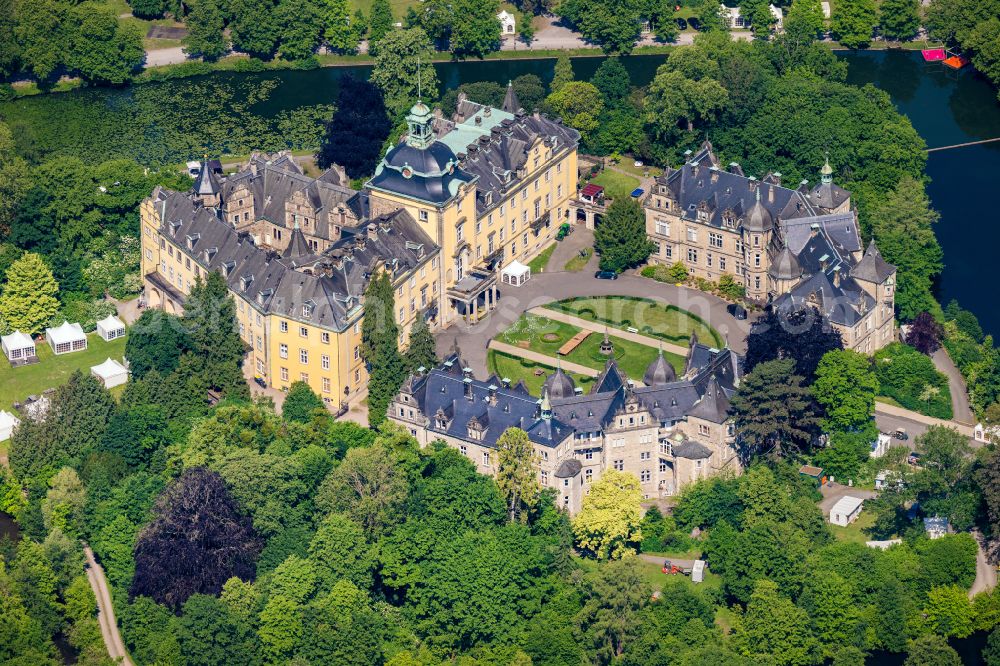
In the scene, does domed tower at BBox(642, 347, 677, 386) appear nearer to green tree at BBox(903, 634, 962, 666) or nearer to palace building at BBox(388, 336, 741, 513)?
palace building at BBox(388, 336, 741, 513)

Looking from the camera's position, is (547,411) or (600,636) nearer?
(600,636)

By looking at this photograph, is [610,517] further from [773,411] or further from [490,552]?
[773,411]

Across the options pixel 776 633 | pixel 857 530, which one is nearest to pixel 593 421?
pixel 857 530

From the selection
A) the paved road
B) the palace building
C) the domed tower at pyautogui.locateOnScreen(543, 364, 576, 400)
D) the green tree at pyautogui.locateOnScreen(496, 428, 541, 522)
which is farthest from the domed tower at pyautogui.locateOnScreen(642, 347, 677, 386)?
the paved road

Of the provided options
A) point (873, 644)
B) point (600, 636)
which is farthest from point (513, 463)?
point (873, 644)

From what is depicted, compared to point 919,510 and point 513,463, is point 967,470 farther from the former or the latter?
point 513,463
